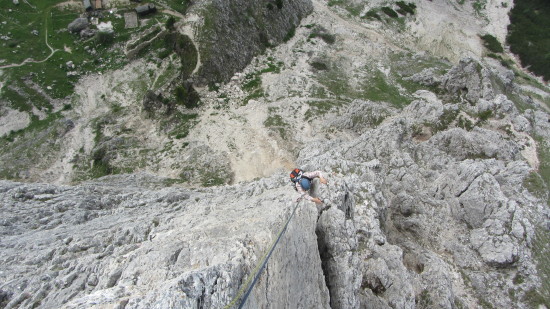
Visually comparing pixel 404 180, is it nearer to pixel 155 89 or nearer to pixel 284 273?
pixel 284 273

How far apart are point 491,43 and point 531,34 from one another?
14.1 metres

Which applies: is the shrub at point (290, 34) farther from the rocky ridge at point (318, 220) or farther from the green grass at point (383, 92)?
the green grass at point (383, 92)

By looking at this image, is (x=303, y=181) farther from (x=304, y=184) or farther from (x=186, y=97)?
(x=186, y=97)

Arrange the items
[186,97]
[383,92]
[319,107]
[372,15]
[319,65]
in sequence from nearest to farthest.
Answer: [186,97] → [319,107] → [383,92] → [319,65] → [372,15]

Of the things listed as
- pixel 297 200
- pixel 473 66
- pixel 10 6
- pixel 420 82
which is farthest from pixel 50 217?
pixel 473 66

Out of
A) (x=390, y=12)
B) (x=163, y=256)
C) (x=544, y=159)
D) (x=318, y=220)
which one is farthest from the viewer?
(x=390, y=12)

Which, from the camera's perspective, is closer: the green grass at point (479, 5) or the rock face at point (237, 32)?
the rock face at point (237, 32)

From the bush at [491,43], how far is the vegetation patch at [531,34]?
5213 mm

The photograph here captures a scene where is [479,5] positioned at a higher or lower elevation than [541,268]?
higher

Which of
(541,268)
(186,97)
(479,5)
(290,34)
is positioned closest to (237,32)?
(290,34)

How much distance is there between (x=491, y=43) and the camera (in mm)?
78250

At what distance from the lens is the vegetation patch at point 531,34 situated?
77.4 metres

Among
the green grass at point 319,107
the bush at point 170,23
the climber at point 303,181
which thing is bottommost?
the green grass at point 319,107

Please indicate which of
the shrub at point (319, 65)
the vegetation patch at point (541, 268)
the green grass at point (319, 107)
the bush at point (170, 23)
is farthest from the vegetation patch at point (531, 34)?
the bush at point (170, 23)
